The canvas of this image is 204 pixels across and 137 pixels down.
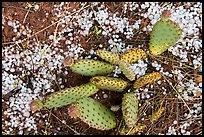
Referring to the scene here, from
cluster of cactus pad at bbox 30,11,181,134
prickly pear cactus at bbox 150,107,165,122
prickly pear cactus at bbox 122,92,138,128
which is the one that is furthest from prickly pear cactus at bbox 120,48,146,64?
prickly pear cactus at bbox 150,107,165,122

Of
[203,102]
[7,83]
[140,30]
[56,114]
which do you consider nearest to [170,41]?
[140,30]

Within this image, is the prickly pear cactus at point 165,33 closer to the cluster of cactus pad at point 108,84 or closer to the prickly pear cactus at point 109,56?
the cluster of cactus pad at point 108,84

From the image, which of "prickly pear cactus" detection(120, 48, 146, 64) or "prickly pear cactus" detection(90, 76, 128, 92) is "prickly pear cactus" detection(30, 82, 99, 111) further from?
"prickly pear cactus" detection(120, 48, 146, 64)

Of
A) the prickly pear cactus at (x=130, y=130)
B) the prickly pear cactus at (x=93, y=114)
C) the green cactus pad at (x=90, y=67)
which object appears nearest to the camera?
the prickly pear cactus at (x=93, y=114)

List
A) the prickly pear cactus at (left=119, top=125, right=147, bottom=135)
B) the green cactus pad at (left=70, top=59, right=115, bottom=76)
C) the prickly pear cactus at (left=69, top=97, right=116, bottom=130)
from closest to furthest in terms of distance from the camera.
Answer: the prickly pear cactus at (left=69, top=97, right=116, bottom=130) → the green cactus pad at (left=70, top=59, right=115, bottom=76) → the prickly pear cactus at (left=119, top=125, right=147, bottom=135)

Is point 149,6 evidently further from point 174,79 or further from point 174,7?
point 174,79

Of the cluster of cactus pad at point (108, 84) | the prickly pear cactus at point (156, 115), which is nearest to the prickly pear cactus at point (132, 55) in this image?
the cluster of cactus pad at point (108, 84)
